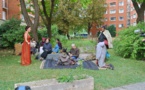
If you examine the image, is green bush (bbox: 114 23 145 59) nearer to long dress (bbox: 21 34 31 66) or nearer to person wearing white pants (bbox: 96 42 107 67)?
person wearing white pants (bbox: 96 42 107 67)

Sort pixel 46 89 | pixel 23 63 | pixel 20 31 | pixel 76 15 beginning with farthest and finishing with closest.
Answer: pixel 76 15
pixel 20 31
pixel 23 63
pixel 46 89

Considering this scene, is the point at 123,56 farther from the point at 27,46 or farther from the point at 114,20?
the point at 114,20

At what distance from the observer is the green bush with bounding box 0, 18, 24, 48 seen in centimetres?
1756

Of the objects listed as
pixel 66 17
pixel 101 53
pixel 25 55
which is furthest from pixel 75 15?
pixel 101 53

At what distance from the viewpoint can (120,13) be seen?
241 feet

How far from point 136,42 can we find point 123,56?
146 centimetres

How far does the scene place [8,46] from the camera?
1827 centimetres

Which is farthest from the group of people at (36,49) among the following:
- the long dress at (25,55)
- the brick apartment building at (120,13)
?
the brick apartment building at (120,13)

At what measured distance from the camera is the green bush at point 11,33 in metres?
17.6

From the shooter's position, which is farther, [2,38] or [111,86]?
[2,38]

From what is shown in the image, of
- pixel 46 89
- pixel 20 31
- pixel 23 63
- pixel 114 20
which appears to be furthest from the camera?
pixel 114 20

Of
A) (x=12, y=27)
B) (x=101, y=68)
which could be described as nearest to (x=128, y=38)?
(x=101, y=68)

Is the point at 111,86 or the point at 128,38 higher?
the point at 128,38

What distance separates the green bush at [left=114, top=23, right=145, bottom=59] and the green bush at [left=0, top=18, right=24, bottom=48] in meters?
8.17
